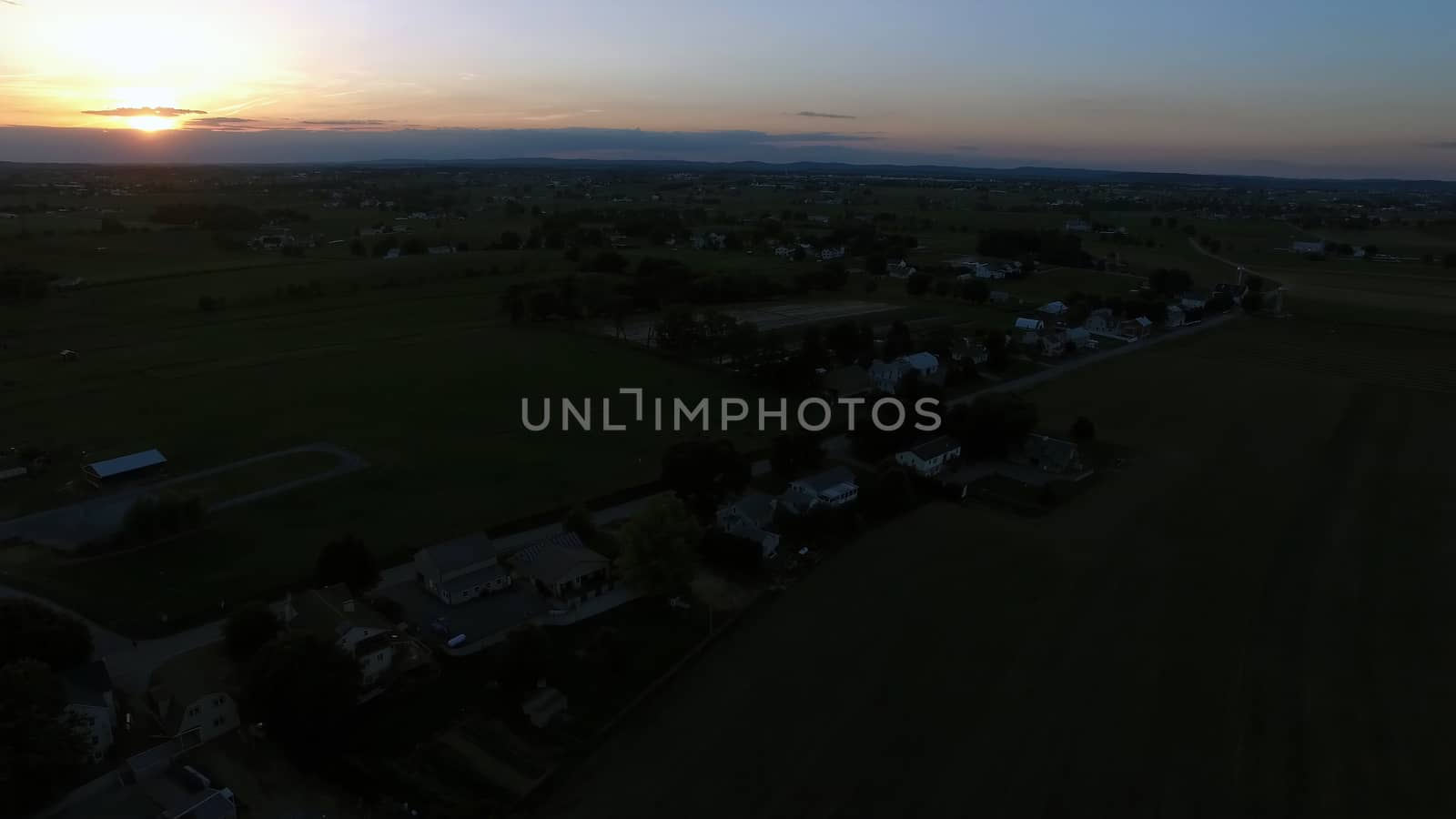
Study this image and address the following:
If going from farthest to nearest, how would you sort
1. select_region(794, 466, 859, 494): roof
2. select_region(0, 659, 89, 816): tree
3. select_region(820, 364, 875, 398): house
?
1. select_region(820, 364, 875, 398): house
2. select_region(794, 466, 859, 494): roof
3. select_region(0, 659, 89, 816): tree

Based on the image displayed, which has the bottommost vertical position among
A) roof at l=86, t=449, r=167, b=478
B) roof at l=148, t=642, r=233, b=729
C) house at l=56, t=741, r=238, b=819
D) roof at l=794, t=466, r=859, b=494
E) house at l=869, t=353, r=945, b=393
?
house at l=56, t=741, r=238, b=819

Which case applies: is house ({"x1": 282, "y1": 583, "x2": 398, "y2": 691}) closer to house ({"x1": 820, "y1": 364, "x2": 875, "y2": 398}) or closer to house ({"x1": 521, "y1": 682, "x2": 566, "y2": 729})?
house ({"x1": 521, "y1": 682, "x2": 566, "y2": 729})

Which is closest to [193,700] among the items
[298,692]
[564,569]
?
[298,692]

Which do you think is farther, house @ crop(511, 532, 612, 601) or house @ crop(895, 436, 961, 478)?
house @ crop(895, 436, 961, 478)

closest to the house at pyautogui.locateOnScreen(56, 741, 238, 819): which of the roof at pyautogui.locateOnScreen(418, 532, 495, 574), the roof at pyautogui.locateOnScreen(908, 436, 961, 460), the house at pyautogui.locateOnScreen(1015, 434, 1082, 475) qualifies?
the roof at pyautogui.locateOnScreen(418, 532, 495, 574)

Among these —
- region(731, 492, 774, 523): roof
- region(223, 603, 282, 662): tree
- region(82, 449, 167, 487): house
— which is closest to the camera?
region(223, 603, 282, 662): tree

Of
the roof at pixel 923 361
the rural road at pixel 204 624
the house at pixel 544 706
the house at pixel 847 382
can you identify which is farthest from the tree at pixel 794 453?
the roof at pixel 923 361

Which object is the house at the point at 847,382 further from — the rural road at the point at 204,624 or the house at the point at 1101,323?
the house at the point at 1101,323
